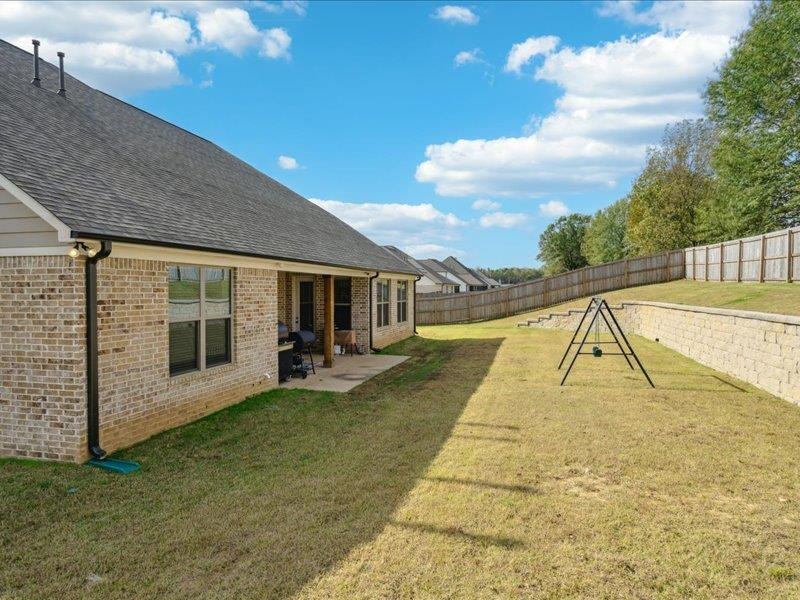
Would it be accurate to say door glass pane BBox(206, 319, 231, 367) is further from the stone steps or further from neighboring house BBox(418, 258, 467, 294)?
neighboring house BBox(418, 258, 467, 294)

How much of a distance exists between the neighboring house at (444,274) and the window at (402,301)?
38041 millimetres

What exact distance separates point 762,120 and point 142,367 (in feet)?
101

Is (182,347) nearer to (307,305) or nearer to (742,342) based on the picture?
(307,305)

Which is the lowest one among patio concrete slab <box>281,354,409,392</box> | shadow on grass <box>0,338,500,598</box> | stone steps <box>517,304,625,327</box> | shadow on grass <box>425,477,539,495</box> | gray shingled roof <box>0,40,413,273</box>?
patio concrete slab <box>281,354,409,392</box>

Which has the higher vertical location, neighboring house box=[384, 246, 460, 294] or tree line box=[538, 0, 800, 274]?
tree line box=[538, 0, 800, 274]

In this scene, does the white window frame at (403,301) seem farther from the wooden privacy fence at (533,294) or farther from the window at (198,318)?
the window at (198,318)

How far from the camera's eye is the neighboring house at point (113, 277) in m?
5.19

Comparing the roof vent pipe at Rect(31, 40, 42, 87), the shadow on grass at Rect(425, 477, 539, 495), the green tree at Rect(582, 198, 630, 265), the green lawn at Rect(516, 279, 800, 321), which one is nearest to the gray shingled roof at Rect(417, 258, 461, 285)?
the green tree at Rect(582, 198, 630, 265)

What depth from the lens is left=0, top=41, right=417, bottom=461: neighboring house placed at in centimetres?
519

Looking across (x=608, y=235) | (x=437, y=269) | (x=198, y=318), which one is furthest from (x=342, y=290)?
(x=608, y=235)

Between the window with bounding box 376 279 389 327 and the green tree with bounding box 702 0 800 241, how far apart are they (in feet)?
67.6

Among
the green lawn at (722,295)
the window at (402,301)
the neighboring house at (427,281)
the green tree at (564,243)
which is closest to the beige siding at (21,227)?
the window at (402,301)

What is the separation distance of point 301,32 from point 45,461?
12761 millimetres

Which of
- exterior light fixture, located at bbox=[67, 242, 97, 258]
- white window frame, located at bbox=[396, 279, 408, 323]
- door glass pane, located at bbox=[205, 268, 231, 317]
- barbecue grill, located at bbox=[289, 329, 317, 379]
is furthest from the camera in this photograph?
white window frame, located at bbox=[396, 279, 408, 323]
